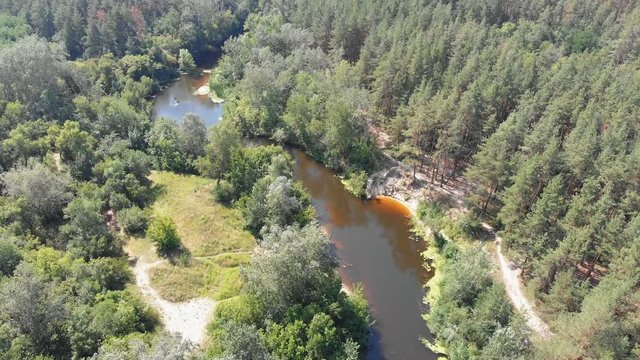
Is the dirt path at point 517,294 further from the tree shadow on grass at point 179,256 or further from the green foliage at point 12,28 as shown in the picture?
the green foliage at point 12,28

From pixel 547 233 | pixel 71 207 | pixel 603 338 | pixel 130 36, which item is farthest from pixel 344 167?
pixel 130 36

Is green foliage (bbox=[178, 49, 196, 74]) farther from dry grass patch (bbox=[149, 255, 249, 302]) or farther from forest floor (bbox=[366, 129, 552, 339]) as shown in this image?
dry grass patch (bbox=[149, 255, 249, 302])

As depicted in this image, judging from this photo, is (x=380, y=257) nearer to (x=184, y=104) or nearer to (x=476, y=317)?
(x=476, y=317)

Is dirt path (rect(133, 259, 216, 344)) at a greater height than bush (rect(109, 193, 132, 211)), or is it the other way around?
bush (rect(109, 193, 132, 211))

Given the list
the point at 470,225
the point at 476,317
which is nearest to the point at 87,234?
Answer: the point at 476,317

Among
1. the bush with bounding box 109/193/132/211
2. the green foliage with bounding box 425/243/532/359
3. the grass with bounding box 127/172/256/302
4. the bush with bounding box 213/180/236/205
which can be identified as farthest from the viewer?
the bush with bounding box 213/180/236/205

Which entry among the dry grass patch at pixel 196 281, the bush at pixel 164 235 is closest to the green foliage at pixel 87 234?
the bush at pixel 164 235

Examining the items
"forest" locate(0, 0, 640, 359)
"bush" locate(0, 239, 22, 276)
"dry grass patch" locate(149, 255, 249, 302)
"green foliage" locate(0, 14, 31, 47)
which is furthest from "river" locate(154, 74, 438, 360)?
"green foliage" locate(0, 14, 31, 47)
